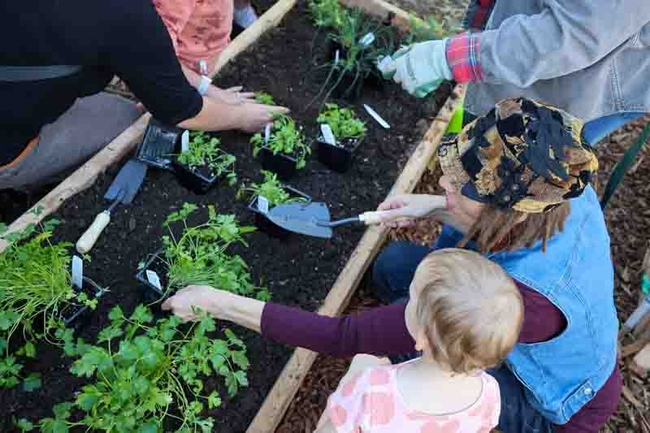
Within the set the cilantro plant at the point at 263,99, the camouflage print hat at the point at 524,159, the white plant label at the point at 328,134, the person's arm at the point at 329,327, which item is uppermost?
the camouflage print hat at the point at 524,159

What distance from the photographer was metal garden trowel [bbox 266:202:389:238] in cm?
228

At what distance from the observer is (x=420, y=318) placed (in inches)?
54.9

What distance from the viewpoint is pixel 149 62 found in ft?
6.36

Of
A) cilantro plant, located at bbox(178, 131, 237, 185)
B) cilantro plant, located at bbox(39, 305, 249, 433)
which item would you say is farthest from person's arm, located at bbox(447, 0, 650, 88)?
cilantro plant, located at bbox(39, 305, 249, 433)

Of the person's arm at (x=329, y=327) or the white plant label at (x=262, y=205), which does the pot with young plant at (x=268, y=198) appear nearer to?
the white plant label at (x=262, y=205)

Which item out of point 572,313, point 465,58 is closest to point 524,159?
point 572,313

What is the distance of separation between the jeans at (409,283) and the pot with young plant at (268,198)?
41 centimetres

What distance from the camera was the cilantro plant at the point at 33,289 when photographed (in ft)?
6.40

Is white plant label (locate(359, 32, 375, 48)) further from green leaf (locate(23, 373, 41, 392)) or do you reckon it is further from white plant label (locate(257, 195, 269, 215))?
green leaf (locate(23, 373, 41, 392))

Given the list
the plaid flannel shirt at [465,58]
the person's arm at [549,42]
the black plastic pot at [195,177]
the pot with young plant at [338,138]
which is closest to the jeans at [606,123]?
the person's arm at [549,42]

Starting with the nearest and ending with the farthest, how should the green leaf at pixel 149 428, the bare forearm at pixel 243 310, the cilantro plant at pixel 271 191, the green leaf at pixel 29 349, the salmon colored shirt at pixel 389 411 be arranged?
the salmon colored shirt at pixel 389 411, the green leaf at pixel 149 428, the bare forearm at pixel 243 310, the green leaf at pixel 29 349, the cilantro plant at pixel 271 191

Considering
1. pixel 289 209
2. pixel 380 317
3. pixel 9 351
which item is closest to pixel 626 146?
pixel 289 209

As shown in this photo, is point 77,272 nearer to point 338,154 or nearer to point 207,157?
point 207,157

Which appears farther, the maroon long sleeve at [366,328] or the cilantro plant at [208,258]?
the cilantro plant at [208,258]
